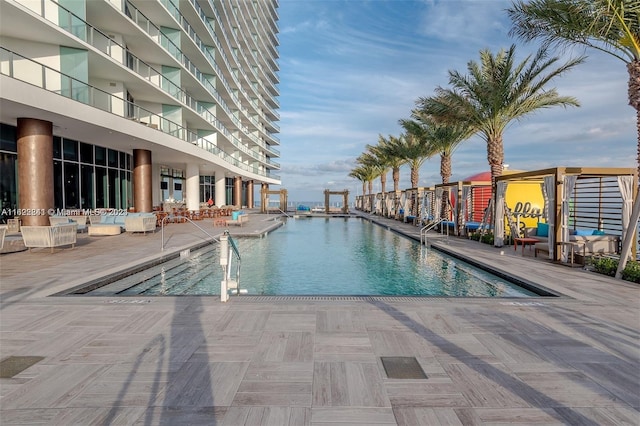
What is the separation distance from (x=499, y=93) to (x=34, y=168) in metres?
16.0

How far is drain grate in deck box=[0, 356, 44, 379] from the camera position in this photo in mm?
3074

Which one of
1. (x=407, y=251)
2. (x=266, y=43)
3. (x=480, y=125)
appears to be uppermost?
(x=266, y=43)

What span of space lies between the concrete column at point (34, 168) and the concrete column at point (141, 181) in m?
6.38

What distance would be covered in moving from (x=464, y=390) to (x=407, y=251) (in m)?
9.48

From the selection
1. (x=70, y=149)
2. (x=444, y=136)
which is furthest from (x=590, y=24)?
(x=70, y=149)

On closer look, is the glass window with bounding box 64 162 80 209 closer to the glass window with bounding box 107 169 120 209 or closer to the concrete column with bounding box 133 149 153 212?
the concrete column with bounding box 133 149 153 212

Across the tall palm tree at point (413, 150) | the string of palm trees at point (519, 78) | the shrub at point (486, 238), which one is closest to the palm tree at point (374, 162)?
the tall palm tree at point (413, 150)

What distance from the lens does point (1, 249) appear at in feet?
30.2

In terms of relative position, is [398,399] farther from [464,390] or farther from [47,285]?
[47,285]

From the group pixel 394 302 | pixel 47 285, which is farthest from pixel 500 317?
pixel 47 285

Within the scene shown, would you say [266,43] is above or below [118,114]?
above

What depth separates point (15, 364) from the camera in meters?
3.25

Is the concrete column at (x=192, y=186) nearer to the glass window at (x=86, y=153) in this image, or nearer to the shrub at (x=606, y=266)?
the glass window at (x=86, y=153)

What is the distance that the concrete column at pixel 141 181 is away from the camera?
17.6 metres
